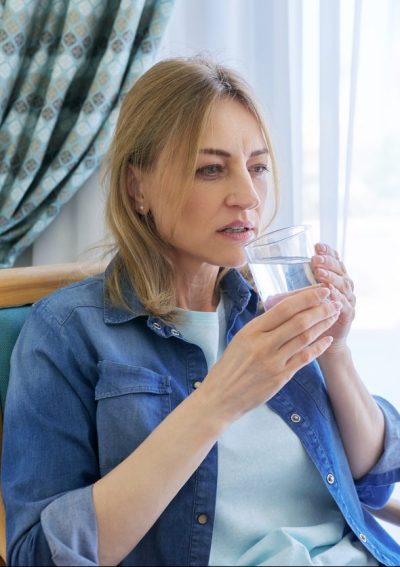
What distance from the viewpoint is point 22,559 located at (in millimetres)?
983

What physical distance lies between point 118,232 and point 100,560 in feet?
1.81

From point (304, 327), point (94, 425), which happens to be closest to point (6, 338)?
point (94, 425)

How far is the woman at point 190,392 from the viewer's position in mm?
986

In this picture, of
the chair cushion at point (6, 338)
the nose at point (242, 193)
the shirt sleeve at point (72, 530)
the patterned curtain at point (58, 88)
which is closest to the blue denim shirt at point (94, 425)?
the shirt sleeve at point (72, 530)

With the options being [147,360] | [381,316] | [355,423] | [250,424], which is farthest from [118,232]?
[381,316]

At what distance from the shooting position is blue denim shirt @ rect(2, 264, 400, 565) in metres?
1.00

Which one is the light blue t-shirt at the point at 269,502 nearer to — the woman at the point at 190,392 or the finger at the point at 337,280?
the woman at the point at 190,392

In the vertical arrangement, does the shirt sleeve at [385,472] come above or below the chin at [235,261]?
below

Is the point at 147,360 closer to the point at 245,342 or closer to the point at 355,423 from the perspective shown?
the point at 245,342

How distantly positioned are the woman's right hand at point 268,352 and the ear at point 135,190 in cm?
40

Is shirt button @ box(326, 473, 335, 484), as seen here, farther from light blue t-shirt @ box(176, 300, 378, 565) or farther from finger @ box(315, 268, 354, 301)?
finger @ box(315, 268, 354, 301)

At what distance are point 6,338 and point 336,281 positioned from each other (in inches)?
21.7

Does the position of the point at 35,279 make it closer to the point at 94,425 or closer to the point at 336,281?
the point at 94,425

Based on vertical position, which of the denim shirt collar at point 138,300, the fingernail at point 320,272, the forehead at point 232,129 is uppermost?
the forehead at point 232,129
